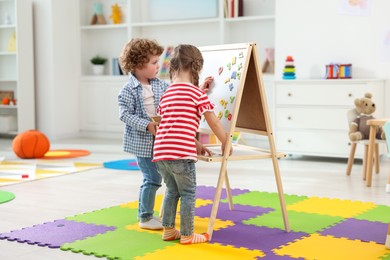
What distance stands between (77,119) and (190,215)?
565cm

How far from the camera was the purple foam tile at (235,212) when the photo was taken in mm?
3643

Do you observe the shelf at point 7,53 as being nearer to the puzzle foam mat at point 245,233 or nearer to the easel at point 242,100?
the puzzle foam mat at point 245,233

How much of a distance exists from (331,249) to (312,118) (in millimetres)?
3210

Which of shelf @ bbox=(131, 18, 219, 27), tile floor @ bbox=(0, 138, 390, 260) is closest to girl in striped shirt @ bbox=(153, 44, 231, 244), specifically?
tile floor @ bbox=(0, 138, 390, 260)

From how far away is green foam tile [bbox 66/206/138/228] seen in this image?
3.52m

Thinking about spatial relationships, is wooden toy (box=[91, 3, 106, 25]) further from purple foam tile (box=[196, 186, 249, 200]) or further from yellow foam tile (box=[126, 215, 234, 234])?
yellow foam tile (box=[126, 215, 234, 234])

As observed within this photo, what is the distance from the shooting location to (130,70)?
339cm

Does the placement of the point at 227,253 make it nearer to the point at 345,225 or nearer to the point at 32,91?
the point at 345,225

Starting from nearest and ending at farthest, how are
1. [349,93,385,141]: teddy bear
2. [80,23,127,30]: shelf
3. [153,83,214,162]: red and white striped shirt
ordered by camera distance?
[153,83,214,162]: red and white striped shirt
[349,93,385,141]: teddy bear
[80,23,127,30]: shelf

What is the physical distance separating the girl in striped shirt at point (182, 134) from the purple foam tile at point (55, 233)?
0.43m

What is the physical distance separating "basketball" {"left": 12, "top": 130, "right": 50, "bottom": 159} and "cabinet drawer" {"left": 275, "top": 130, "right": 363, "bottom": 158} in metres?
2.31

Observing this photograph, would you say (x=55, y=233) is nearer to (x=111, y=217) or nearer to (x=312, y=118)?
(x=111, y=217)

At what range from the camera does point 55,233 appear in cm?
328

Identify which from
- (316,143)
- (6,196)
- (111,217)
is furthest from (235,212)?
(316,143)
